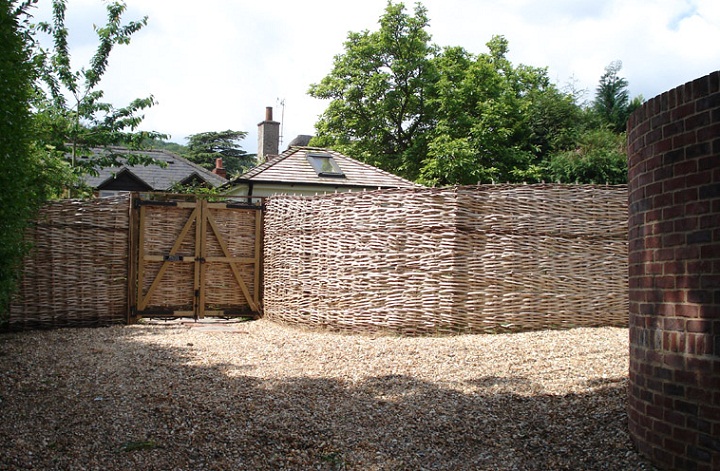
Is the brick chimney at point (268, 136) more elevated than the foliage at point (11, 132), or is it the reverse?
the brick chimney at point (268, 136)

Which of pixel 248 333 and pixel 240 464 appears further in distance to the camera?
pixel 248 333

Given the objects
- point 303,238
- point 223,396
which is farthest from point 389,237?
point 223,396

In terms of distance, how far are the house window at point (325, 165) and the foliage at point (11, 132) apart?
1244 centimetres

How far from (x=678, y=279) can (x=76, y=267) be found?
8563 mm

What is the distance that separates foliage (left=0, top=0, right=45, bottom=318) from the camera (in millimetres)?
4898

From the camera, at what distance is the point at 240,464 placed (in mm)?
3912

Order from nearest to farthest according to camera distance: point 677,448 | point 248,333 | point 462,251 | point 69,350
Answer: point 677,448, point 69,350, point 462,251, point 248,333

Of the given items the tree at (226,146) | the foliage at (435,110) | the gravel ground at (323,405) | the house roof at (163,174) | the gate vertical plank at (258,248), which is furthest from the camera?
the tree at (226,146)

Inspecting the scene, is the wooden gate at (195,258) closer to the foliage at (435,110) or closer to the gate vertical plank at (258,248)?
the gate vertical plank at (258,248)

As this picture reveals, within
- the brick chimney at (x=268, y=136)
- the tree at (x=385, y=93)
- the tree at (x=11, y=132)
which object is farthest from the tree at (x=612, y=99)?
the tree at (x=11, y=132)

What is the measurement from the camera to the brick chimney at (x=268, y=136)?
32.0 meters

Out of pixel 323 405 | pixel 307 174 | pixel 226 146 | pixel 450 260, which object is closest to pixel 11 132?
pixel 323 405

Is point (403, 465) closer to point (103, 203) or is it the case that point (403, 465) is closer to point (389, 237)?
point (389, 237)

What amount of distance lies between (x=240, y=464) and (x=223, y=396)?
1.40 m
